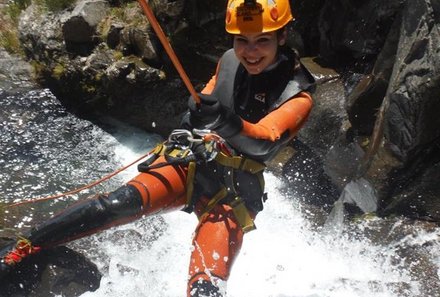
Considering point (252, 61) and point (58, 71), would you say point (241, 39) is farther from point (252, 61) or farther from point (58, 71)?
point (58, 71)

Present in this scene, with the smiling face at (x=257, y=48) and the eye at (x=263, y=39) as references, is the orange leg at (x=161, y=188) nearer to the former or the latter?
the smiling face at (x=257, y=48)

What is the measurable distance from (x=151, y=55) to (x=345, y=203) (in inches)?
120

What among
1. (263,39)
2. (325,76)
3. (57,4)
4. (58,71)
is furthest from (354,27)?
(57,4)

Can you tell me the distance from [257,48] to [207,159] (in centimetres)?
78

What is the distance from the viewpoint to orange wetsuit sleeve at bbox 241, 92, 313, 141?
9.82ft

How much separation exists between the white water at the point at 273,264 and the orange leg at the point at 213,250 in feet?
2.65

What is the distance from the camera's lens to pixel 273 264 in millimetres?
4723

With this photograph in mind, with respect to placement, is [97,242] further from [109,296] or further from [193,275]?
[193,275]

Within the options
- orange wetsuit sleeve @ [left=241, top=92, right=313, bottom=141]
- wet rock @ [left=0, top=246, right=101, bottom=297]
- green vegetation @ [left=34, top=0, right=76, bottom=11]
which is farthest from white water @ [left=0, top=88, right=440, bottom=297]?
green vegetation @ [left=34, top=0, right=76, bottom=11]

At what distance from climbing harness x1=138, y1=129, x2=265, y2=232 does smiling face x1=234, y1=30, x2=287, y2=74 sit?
1.83 feet

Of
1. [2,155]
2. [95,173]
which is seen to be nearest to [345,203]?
[95,173]

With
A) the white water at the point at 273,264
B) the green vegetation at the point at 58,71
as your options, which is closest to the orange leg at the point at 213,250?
the white water at the point at 273,264

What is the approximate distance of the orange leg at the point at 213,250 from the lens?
3.20 meters

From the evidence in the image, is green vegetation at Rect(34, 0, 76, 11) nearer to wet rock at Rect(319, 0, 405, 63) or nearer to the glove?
wet rock at Rect(319, 0, 405, 63)
